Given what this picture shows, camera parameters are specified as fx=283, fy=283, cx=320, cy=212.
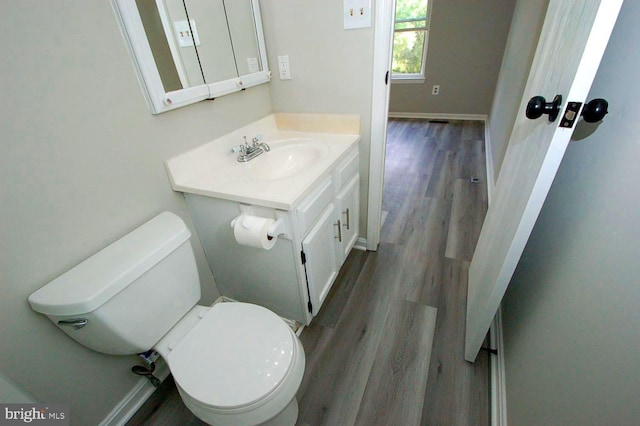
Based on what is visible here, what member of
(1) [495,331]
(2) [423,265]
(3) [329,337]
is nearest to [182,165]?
(3) [329,337]

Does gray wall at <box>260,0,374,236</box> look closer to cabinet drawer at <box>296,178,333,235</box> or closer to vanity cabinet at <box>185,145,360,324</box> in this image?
vanity cabinet at <box>185,145,360,324</box>

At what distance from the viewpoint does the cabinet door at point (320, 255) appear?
121 cm

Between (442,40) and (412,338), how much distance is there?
4259 mm

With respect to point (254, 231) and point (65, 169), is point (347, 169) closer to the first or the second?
point (254, 231)

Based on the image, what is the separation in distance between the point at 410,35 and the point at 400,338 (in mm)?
4422

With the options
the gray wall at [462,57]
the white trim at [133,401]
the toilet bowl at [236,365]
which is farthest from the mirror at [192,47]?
the gray wall at [462,57]

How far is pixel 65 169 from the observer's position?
87cm

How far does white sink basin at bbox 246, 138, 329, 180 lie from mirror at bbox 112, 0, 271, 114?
1.12 ft

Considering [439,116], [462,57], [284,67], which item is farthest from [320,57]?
[439,116]

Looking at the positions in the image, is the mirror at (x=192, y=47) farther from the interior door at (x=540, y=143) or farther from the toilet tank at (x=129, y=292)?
the interior door at (x=540, y=143)

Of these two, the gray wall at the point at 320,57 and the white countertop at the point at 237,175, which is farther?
the gray wall at the point at 320,57

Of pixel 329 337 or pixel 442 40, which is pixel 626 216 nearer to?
pixel 329 337

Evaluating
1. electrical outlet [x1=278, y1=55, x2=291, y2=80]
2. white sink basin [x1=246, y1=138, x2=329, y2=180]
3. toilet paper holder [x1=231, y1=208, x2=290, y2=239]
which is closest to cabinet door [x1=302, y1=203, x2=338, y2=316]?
toilet paper holder [x1=231, y1=208, x2=290, y2=239]

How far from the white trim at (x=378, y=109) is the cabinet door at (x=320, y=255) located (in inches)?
17.7
